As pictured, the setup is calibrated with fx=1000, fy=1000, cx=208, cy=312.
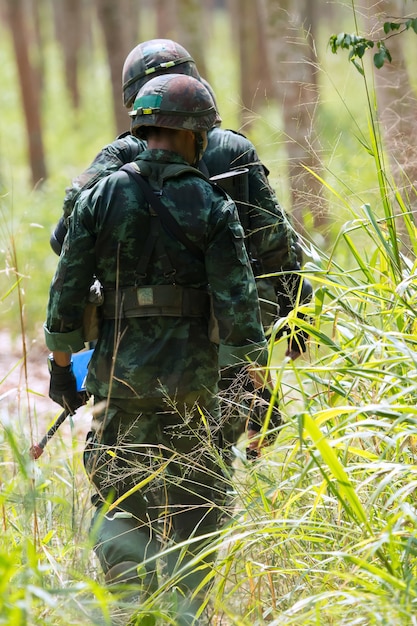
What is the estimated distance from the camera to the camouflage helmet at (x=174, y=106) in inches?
138

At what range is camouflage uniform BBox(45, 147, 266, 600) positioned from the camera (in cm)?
351

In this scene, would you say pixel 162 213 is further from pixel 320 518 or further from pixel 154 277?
pixel 320 518

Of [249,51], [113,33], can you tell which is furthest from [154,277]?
[249,51]

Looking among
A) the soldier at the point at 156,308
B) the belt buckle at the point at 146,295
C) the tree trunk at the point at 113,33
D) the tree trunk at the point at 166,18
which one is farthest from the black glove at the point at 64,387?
the tree trunk at the point at 166,18

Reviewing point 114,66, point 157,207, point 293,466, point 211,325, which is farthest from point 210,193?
point 114,66

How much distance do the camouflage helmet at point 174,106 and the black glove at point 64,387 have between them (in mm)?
956

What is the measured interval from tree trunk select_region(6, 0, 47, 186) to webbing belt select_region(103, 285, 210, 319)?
12823 mm

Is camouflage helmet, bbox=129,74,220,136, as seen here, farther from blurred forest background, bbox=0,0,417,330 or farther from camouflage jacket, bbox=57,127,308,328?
camouflage jacket, bbox=57,127,308,328

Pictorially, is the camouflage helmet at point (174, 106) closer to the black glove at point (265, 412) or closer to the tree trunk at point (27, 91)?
the black glove at point (265, 412)

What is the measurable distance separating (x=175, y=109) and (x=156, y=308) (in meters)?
0.70

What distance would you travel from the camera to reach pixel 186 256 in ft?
11.7

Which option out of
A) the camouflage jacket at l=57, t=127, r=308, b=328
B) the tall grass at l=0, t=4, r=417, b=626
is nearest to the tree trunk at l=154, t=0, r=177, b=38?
the camouflage jacket at l=57, t=127, r=308, b=328

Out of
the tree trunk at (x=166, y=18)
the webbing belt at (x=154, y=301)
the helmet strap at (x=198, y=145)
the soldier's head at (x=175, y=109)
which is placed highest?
the tree trunk at (x=166, y=18)

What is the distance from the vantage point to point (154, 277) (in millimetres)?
3586
